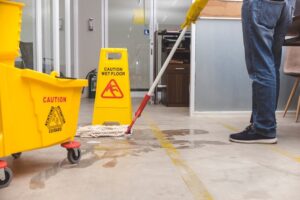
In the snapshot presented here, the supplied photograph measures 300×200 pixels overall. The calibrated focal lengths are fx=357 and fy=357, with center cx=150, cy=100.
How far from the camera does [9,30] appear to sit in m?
1.37

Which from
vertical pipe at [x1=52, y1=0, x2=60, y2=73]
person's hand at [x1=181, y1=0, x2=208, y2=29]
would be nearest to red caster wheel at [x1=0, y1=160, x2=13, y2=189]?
person's hand at [x1=181, y1=0, x2=208, y2=29]

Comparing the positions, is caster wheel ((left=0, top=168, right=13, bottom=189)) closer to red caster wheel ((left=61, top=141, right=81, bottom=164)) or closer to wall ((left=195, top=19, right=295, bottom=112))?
red caster wheel ((left=61, top=141, right=81, bottom=164))

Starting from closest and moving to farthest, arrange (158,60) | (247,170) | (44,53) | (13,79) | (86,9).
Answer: (13,79)
(247,170)
(44,53)
(158,60)
(86,9)

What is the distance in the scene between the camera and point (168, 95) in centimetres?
475

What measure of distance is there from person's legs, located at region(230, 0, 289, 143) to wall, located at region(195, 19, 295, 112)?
→ 145 centimetres

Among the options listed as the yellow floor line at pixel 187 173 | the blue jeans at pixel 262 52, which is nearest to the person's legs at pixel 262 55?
the blue jeans at pixel 262 52

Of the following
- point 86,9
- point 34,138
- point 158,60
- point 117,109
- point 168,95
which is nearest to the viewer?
point 34,138

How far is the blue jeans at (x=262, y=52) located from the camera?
2145 millimetres

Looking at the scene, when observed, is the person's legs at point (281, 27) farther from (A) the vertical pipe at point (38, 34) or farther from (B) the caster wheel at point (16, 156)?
(A) the vertical pipe at point (38, 34)

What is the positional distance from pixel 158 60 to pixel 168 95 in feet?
3.30

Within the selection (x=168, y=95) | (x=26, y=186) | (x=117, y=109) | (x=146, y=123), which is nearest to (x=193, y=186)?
(x=26, y=186)

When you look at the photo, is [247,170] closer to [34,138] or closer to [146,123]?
[34,138]

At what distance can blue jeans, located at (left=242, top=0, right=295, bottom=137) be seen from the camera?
214cm

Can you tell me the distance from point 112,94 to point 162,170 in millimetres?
1357
